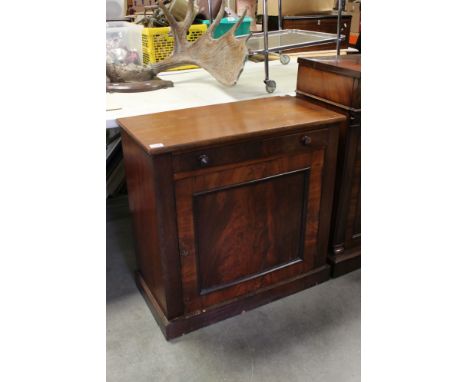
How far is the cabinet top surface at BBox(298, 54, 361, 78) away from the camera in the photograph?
1.34m

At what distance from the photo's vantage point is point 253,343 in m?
1.36

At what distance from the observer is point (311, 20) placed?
3236mm

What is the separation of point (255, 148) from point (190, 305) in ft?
1.81

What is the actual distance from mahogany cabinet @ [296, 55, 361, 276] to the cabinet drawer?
0.12 meters

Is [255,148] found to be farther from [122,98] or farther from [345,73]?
[122,98]

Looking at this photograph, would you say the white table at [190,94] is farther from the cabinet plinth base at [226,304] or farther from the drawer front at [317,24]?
the drawer front at [317,24]

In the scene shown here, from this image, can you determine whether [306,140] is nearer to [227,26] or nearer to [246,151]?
[246,151]

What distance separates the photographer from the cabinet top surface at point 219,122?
113 centimetres

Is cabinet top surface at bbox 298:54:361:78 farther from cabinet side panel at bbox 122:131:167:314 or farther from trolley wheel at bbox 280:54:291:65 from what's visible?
cabinet side panel at bbox 122:131:167:314

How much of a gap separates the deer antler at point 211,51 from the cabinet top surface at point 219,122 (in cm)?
17

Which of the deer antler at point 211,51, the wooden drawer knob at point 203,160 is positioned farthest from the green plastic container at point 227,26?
the wooden drawer knob at point 203,160

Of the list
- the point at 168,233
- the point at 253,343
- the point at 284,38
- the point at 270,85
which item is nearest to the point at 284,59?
the point at 284,38

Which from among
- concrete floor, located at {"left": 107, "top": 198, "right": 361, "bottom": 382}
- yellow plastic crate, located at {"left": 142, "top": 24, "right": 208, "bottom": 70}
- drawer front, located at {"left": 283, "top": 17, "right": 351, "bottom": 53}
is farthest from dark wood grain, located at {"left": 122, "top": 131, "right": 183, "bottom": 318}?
drawer front, located at {"left": 283, "top": 17, "right": 351, "bottom": 53}

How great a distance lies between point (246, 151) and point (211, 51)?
0.59m
